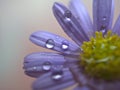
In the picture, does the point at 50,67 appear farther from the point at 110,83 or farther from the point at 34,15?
the point at 34,15

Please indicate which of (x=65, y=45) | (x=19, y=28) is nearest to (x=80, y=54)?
(x=65, y=45)

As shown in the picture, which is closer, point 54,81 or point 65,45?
point 54,81

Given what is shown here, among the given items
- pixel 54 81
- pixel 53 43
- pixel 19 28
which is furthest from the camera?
pixel 19 28

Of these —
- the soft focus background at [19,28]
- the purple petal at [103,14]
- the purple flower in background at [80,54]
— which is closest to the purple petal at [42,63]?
the purple flower in background at [80,54]

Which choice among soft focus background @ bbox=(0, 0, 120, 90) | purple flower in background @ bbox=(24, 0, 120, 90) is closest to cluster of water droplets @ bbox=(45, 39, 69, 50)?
purple flower in background @ bbox=(24, 0, 120, 90)

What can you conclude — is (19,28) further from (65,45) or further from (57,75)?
(57,75)

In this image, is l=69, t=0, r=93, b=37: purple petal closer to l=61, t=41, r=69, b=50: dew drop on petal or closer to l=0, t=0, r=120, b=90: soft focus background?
l=61, t=41, r=69, b=50: dew drop on petal

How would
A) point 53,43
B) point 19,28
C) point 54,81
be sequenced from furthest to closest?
point 19,28 < point 53,43 < point 54,81

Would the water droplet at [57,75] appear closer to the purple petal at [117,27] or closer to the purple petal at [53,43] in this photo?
the purple petal at [53,43]
